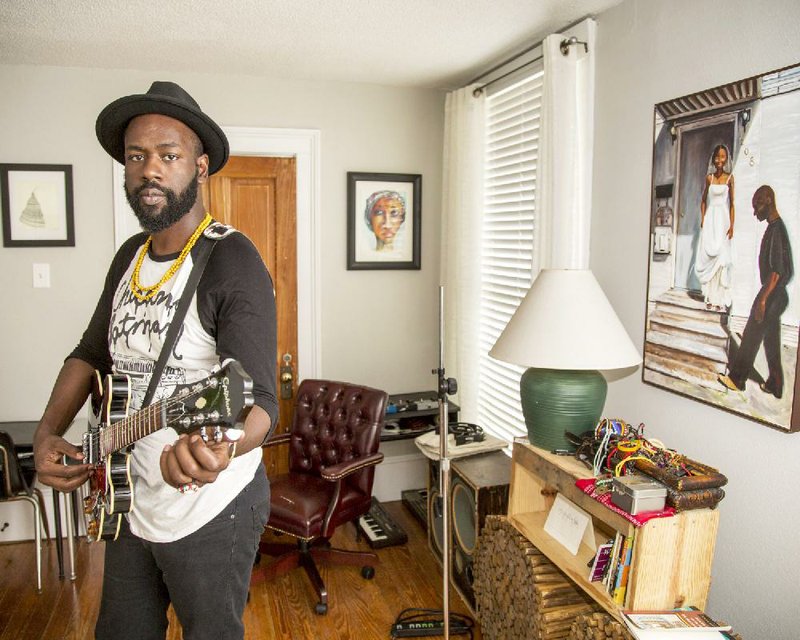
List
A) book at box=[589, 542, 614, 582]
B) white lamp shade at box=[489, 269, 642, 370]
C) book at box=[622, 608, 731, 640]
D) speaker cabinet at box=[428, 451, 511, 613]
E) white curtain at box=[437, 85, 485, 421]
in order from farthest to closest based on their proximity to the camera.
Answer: white curtain at box=[437, 85, 485, 421] → speaker cabinet at box=[428, 451, 511, 613] → white lamp shade at box=[489, 269, 642, 370] → book at box=[589, 542, 614, 582] → book at box=[622, 608, 731, 640]

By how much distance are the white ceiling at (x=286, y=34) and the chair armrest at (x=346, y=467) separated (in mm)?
1806

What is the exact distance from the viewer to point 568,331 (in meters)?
2.04

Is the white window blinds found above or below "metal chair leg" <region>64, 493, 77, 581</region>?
above

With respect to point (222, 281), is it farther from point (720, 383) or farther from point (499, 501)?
point (499, 501)

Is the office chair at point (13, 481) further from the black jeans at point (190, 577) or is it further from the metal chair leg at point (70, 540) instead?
the black jeans at point (190, 577)

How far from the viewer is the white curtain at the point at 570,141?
249 cm

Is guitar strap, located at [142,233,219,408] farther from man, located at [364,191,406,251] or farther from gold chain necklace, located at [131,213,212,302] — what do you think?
man, located at [364,191,406,251]

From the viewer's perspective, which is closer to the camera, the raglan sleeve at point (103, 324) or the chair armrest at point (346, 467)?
the raglan sleeve at point (103, 324)

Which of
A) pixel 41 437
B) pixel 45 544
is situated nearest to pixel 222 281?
pixel 41 437

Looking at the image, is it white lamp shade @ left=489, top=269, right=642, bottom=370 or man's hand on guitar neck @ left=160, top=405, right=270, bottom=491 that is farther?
white lamp shade @ left=489, top=269, right=642, bottom=370

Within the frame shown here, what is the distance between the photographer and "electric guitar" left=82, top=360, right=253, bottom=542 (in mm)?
1084

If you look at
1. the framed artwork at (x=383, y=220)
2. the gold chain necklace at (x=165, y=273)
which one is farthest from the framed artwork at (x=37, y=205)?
the gold chain necklace at (x=165, y=273)

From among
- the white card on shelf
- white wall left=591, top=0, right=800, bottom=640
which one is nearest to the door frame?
white wall left=591, top=0, right=800, bottom=640

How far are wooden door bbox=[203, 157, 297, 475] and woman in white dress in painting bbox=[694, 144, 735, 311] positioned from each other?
229 cm
